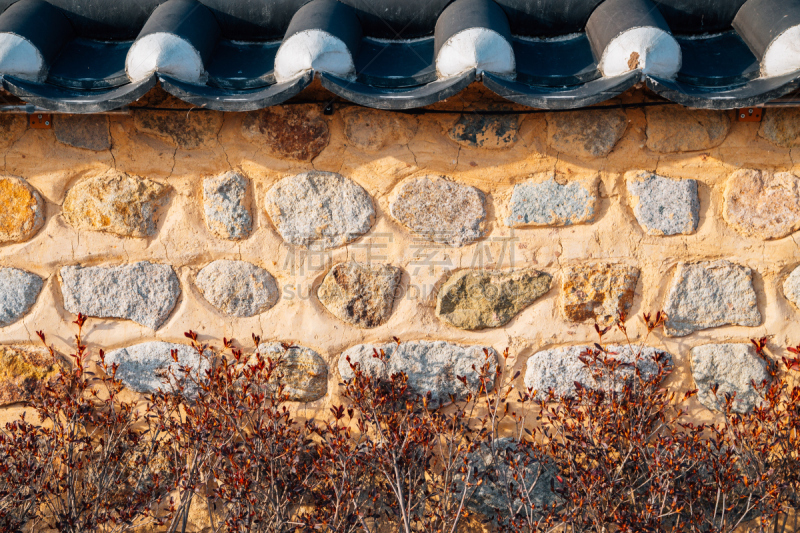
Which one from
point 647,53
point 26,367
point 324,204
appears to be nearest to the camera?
point 647,53

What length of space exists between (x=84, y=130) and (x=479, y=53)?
1.53 m

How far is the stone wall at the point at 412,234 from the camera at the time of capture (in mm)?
2123

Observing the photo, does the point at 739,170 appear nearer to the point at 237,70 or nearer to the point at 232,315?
the point at 237,70

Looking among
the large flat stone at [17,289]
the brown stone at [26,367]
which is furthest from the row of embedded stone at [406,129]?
the brown stone at [26,367]

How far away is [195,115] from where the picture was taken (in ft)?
7.11

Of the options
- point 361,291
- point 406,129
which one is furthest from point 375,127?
point 361,291

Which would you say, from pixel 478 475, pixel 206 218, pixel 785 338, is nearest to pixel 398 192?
pixel 206 218

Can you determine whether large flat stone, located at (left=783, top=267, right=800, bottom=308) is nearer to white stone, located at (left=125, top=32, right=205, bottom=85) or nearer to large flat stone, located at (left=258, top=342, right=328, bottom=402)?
large flat stone, located at (left=258, top=342, right=328, bottom=402)

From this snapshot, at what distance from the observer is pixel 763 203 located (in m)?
2.11

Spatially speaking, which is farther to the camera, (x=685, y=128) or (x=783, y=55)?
(x=685, y=128)

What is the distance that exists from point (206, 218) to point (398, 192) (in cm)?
75

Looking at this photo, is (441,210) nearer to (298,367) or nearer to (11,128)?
(298,367)

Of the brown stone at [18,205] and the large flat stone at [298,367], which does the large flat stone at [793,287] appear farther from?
the brown stone at [18,205]

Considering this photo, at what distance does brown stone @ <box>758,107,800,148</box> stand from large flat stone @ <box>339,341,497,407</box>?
1287mm
